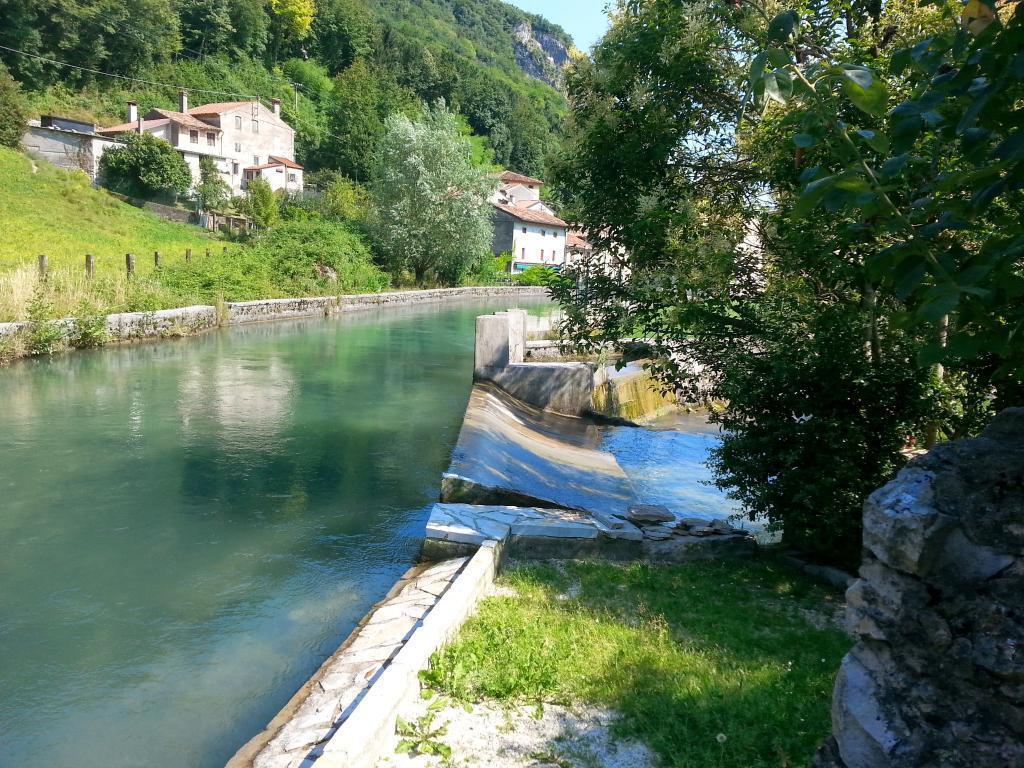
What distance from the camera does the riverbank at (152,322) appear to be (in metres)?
15.4

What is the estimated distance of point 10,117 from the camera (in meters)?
38.9

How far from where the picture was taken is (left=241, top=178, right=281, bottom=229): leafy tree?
39875 mm

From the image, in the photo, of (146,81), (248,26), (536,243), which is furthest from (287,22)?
(536,243)

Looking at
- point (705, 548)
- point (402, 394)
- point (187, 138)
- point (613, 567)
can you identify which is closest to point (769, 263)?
point (705, 548)

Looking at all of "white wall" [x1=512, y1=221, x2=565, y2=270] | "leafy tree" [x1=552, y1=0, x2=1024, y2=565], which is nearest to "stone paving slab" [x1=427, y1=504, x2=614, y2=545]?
"leafy tree" [x1=552, y1=0, x2=1024, y2=565]

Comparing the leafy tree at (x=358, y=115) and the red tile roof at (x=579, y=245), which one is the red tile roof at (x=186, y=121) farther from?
the red tile roof at (x=579, y=245)

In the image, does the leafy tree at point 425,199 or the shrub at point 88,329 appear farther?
the leafy tree at point 425,199

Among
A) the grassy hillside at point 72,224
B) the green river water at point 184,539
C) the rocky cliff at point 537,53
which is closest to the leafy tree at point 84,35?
the grassy hillside at point 72,224

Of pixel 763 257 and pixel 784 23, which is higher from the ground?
pixel 784 23

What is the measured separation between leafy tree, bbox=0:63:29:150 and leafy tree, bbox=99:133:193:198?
3836mm

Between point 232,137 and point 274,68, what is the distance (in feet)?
94.1

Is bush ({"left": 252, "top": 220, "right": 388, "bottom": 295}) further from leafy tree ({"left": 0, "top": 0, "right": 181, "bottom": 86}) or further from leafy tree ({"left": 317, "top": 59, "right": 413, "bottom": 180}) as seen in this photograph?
leafy tree ({"left": 0, "top": 0, "right": 181, "bottom": 86})

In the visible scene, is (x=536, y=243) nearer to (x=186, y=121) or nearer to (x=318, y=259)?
(x=186, y=121)

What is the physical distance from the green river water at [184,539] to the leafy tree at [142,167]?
27904 mm
